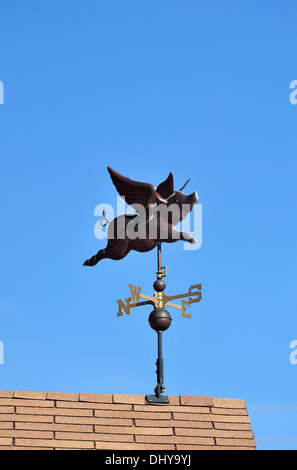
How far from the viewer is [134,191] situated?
10125mm

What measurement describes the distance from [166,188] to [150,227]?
53 cm

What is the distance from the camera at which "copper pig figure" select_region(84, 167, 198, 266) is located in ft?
32.8

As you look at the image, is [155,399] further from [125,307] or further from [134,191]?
[134,191]

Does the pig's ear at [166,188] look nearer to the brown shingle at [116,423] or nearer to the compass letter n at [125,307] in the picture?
the compass letter n at [125,307]

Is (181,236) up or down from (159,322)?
up

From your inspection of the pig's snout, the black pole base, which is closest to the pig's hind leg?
the pig's snout

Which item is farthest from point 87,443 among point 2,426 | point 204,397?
point 204,397

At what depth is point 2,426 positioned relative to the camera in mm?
8430

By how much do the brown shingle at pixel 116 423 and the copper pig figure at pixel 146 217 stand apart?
6.36ft

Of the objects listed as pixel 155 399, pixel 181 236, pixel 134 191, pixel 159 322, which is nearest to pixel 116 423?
pixel 155 399

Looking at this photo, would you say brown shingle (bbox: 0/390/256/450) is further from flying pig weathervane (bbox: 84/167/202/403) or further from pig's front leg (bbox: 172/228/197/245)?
pig's front leg (bbox: 172/228/197/245)
